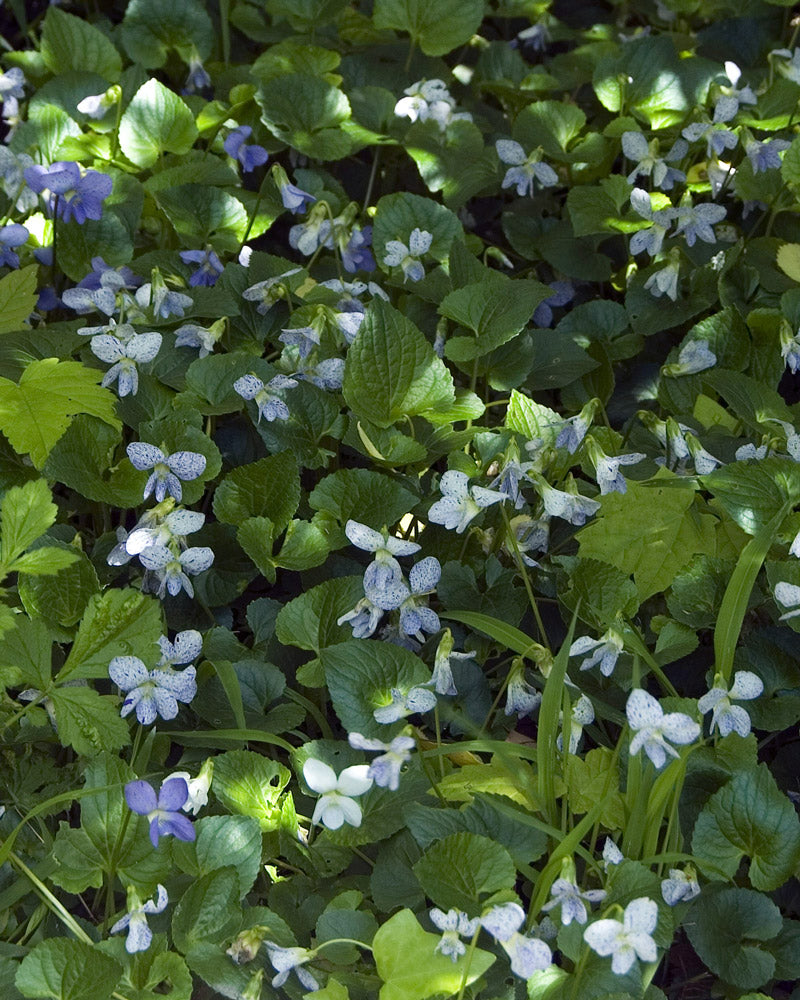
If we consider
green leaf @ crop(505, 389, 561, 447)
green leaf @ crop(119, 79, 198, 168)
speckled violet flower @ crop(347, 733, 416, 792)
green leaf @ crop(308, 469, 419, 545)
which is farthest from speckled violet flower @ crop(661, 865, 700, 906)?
green leaf @ crop(119, 79, 198, 168)

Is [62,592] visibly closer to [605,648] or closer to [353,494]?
[353,494]

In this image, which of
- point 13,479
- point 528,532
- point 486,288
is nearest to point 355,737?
point 528,532

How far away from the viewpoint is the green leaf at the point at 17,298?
2.14 metres

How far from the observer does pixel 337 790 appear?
1.47 meters

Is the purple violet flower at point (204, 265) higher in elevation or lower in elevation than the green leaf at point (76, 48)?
lower

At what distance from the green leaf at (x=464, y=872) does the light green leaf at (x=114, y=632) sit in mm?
493

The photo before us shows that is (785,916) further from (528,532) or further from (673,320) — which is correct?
(673,320)

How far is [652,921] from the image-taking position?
1338 millimetres

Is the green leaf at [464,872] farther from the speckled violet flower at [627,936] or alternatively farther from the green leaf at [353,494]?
the green leaf at [353,494]

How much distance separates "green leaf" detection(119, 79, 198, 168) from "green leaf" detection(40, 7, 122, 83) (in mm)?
353

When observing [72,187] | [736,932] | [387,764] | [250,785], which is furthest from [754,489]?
[72,187]

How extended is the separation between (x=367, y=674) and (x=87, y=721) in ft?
1.29

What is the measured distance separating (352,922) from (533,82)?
7.16 ft

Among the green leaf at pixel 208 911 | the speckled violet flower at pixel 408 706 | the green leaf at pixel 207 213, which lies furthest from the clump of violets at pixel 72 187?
the green leaf at pixel 208 911
